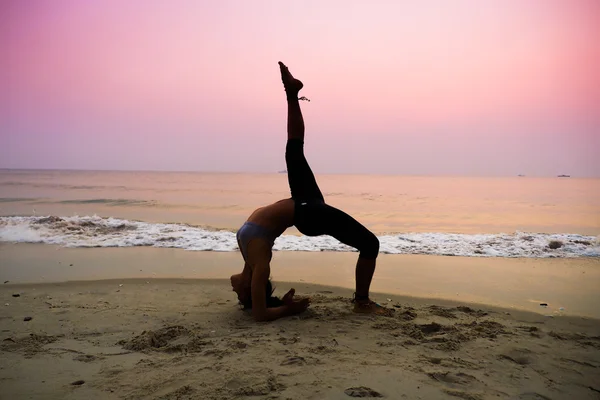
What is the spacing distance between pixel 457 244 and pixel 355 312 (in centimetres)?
577

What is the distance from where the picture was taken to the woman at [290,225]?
411 centimetres

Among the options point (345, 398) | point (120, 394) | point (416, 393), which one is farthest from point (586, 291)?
point (120, 394)

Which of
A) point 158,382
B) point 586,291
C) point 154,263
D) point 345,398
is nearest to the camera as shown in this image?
point 345,398

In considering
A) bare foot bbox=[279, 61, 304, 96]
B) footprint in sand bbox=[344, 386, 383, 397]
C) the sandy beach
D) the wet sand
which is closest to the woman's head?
the sandy beach

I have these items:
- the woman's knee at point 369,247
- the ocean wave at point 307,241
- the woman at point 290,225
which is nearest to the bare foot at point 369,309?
the woman at point 290,225

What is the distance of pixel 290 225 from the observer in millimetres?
4309

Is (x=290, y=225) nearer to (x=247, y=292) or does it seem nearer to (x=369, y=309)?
(x=247, y=292)

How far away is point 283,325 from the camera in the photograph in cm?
402

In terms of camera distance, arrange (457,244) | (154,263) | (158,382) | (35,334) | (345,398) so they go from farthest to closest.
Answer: (457,244) → (154,263) → (35,334) → (158,382) → (345,398)

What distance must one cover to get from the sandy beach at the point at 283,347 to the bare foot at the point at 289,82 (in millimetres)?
2391

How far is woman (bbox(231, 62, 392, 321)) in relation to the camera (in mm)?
4113

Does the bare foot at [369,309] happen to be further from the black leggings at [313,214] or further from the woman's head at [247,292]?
the woman's head at [247,292]

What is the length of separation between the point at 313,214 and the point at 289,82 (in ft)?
4.69

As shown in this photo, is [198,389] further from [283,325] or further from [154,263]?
[154,263]
